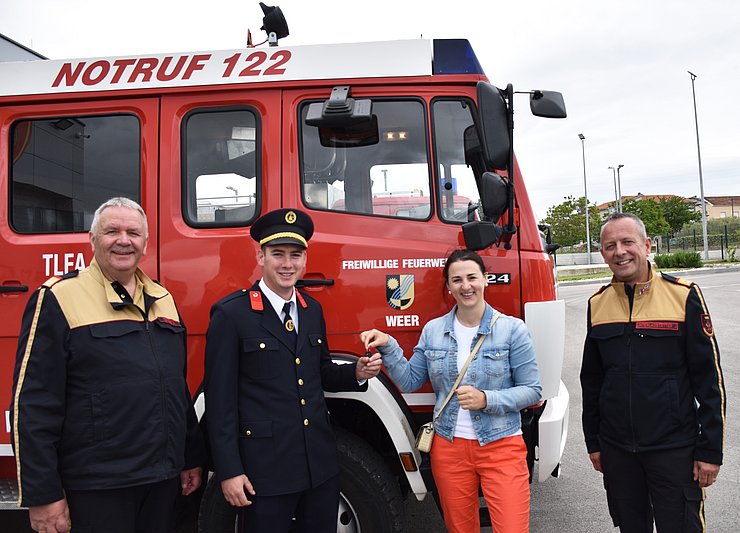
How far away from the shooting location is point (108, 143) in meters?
2.88

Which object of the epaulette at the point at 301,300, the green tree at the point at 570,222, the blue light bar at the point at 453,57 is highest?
the green tree at the point at 570,222

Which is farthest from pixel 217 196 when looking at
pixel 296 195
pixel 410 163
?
pixel 410 163

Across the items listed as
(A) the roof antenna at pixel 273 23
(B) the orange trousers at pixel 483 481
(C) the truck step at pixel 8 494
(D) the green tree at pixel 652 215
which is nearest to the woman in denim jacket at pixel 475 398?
(B) the orange trousers at pixel 483 481

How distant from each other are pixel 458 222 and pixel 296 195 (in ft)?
2.80

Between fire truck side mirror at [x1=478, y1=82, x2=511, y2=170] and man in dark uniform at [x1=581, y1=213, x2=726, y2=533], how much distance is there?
590mm

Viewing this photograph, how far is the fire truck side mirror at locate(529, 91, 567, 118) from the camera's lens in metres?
2.66

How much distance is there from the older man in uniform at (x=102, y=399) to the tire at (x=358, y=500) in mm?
512

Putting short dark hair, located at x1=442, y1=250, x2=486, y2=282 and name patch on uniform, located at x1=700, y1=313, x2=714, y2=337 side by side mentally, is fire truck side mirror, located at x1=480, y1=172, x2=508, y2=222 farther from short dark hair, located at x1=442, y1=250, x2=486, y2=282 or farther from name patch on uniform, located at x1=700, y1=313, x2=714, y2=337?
name patch on uniform, located at x1=700, y1=313, x2=714, y2=337

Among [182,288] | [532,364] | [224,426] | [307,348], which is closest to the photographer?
[224,426]

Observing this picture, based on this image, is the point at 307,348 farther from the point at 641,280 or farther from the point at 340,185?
the point at 641,280

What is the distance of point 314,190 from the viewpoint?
2.82 metres

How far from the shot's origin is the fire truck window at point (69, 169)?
2.86 m

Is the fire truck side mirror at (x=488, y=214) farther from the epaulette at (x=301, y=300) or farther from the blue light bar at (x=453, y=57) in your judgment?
the epaulette at (x=301, y=300)

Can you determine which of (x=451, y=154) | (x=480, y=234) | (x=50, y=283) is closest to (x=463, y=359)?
(x=480, y=234)
